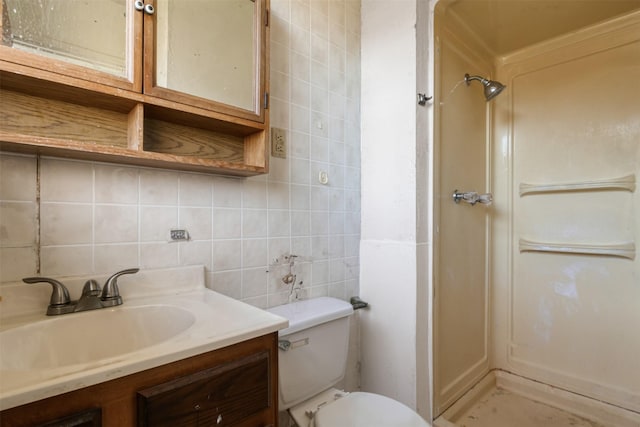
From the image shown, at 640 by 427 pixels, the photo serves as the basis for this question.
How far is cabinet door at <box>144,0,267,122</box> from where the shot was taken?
0.89 m

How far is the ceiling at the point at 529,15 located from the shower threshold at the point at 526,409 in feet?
6.90

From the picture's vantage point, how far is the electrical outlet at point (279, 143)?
4.21ft

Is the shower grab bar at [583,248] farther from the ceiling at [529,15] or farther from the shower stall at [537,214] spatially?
the ceiling at [529,15]

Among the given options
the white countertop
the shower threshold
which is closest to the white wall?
the shower threshold

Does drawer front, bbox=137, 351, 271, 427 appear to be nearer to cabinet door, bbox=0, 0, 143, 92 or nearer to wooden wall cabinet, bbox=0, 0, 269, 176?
wooden wall cabinet, bbox=0, 0, 269, 176

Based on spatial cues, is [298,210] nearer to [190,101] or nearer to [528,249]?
[190,101]

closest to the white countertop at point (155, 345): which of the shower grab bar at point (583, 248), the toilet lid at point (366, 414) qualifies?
the toilet lid at point (366, 414)

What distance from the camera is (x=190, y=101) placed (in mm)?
931

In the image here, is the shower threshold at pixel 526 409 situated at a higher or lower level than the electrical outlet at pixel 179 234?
lower

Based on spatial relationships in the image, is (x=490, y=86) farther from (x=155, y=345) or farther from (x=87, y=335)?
(x=87, y=335)

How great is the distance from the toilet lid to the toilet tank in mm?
98

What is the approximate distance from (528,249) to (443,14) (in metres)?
1.50

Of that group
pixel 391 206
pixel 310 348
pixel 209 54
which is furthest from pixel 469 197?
pixel 209 54

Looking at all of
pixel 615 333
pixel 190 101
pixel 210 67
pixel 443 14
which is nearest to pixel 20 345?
pixel 190 101
